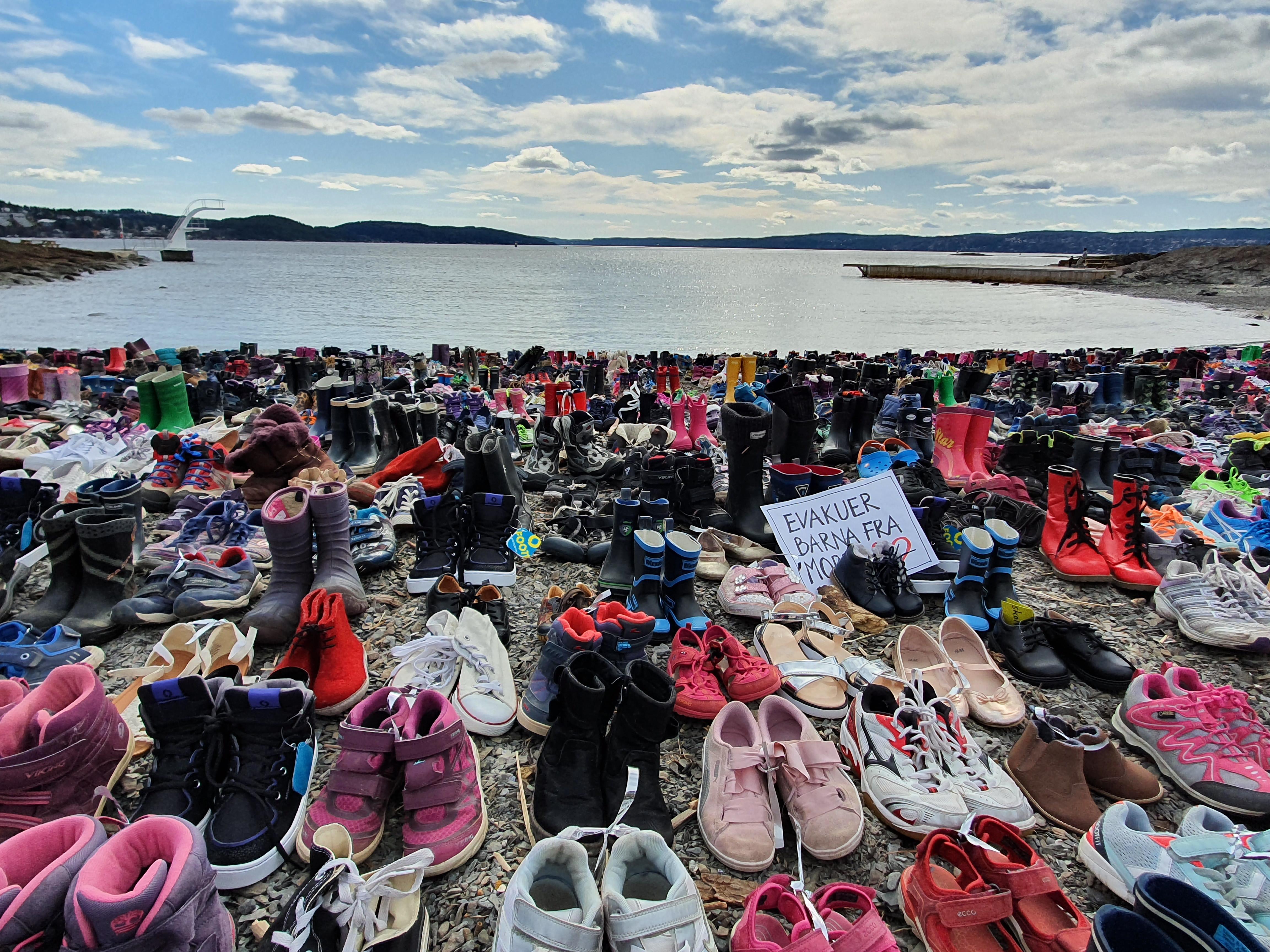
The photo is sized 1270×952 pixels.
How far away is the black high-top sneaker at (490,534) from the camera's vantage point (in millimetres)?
4441

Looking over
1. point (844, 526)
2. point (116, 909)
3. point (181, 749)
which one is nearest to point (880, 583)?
point (844, 526)

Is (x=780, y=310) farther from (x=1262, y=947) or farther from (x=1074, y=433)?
(x=1262, y=947)

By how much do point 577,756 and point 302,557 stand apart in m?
2.29

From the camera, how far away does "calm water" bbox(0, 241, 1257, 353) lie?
23.0 m

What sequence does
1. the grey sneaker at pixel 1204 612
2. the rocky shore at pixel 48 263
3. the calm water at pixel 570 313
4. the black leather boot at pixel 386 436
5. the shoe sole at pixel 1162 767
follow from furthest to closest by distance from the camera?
the rocky shore at pixel 48 263 → the calm water at pixel 570 313 → the black leather boot at pixel 386 436 → the grey sneaker at pixel 1204 612 → the shoe sole at pixel 1162 767

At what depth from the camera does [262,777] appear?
2.33 m

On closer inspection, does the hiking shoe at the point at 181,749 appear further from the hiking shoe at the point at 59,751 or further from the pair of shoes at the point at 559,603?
the pair of shoes at the point at 559,603

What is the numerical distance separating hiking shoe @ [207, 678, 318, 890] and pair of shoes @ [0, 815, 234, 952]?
1.19 feet

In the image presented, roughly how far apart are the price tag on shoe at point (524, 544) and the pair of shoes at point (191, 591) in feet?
5.77

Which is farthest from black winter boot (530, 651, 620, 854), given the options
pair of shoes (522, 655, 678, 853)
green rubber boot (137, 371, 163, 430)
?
green rubber boot (137, 371, 163, 430)

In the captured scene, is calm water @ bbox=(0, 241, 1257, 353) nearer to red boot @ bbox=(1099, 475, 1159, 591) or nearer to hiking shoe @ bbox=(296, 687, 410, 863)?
red boot @ bbox=(1099, 475, 1159, 591)

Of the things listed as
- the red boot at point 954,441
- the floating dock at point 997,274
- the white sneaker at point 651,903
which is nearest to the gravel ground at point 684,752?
the white sneaker at point 651,903

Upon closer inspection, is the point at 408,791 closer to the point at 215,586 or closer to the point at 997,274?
the point at 215,586

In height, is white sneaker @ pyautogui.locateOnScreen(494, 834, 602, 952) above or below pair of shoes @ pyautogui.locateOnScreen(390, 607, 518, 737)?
above
